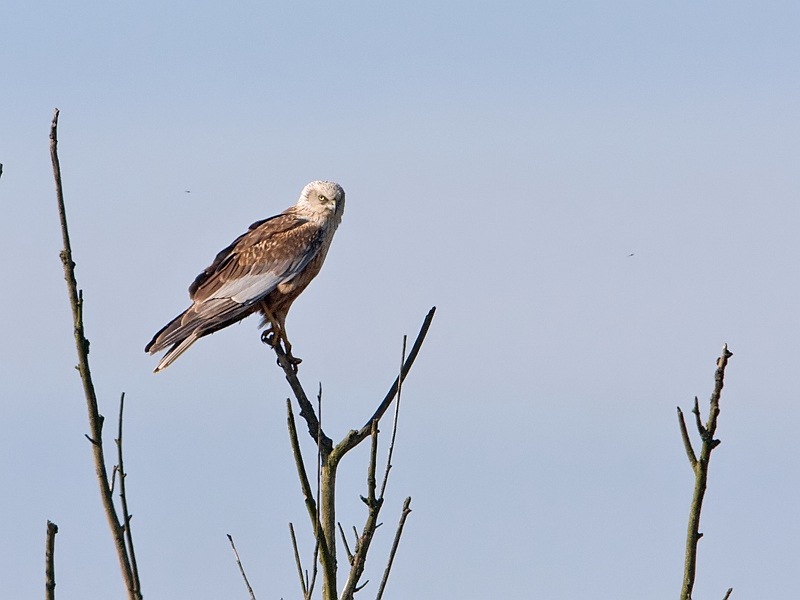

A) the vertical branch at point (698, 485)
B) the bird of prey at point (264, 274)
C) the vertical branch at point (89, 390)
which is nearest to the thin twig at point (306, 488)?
the vertical branch at point (89, 390)

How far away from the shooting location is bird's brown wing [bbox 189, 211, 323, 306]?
29.5 ft

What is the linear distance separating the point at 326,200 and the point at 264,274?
124 cm

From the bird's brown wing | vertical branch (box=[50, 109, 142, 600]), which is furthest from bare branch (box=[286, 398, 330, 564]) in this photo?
the bird's brown wing

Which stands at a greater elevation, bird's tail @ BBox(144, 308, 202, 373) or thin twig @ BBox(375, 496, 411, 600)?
bird's tail @ BBox(144, 308, 202, 373)

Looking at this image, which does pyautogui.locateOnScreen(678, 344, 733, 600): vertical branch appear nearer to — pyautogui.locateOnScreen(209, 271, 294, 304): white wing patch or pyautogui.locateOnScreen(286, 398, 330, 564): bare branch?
pyautogui.locateOnScreen(286, 398, 330, 564): bare branch

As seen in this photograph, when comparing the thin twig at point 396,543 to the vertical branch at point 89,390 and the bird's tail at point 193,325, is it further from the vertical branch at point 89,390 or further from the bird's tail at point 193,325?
the bird's tail at point 193,325

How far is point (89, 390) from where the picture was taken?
3.23 m

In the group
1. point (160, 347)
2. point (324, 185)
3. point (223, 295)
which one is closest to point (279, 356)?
point (160, 347)

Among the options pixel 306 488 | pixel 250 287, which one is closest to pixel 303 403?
pixel 306 488

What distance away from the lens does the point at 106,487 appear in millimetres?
3328

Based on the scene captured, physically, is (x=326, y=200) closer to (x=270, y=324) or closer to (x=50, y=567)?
(x=270, y=324)

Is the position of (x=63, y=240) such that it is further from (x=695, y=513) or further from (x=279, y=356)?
(x=279, y=356)

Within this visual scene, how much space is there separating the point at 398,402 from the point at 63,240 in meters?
1.31

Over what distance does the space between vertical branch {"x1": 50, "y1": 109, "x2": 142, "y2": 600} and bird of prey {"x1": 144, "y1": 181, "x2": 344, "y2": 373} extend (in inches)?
190
